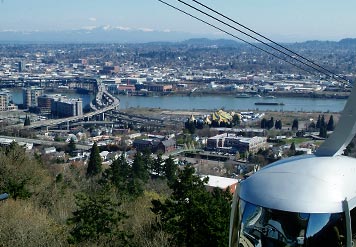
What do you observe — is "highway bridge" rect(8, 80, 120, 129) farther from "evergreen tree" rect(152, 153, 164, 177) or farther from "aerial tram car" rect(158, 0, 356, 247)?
"aerial tram car" rect(158, 0, 356, 247)

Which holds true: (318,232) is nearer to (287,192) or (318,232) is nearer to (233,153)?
(287,192)

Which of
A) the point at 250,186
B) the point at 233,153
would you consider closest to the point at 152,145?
the point at 233,153

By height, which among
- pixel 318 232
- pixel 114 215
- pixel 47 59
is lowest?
pixel 47 59

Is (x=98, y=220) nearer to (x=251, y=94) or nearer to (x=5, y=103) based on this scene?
(x=5, y=103)

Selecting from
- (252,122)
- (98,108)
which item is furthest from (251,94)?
(252,122)

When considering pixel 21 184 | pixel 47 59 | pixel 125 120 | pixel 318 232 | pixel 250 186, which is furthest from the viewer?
pixel 47 59

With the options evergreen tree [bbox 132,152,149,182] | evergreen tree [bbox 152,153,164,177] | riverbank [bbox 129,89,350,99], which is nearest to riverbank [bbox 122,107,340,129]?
riverbank [bbox 129,89,350,99]

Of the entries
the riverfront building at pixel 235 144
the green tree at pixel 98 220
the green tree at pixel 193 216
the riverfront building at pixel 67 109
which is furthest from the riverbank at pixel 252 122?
the green tree at pixel 98 220

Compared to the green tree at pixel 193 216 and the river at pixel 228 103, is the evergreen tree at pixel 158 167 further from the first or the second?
the river at pixel 228 103
